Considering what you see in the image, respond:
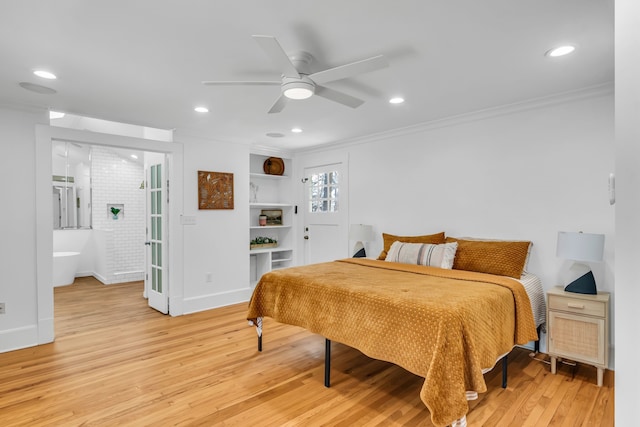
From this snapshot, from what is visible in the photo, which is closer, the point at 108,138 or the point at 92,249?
the point at 108,138

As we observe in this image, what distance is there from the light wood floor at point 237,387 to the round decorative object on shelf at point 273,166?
2.75 m

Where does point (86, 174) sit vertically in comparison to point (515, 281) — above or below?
above

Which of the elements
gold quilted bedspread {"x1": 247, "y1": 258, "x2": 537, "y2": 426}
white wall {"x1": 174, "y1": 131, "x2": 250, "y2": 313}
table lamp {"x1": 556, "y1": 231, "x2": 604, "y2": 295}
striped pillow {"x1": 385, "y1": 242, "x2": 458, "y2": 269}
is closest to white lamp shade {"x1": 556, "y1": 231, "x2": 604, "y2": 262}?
table lamp {"x1": 556, "y1": 231, "x2": 604, "y2": 295}

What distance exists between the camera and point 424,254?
11.2 feet

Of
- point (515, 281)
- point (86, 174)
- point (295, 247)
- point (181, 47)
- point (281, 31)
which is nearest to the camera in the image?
point (281, 31)

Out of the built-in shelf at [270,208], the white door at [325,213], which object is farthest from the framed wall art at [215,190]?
the white door at [325,213]

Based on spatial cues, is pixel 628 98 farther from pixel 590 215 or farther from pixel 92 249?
pixel 92 249

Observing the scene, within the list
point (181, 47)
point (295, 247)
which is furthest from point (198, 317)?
point (181, 47)

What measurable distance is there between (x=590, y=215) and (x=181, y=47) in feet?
11.2

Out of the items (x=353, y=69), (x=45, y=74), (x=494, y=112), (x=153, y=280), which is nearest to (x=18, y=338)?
(x=153, y=280)

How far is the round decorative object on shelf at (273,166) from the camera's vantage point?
219 inches

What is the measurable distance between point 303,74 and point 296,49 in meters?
0.16

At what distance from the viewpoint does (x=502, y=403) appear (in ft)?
7.48

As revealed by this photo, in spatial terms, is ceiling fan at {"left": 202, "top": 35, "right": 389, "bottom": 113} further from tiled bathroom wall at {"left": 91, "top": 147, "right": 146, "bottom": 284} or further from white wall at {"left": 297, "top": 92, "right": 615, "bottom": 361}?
tiled bathroom wall at {"left": 91, "top": 147, "right": 146, "bottom": 284}
